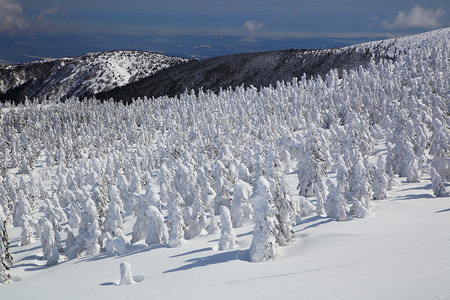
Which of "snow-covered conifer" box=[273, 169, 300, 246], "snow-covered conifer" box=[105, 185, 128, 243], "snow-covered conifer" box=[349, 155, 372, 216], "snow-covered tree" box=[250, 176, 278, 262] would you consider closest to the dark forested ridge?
"snow-covered conifer" box=[349, 155, 372, 216]

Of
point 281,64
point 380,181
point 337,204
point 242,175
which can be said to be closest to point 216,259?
point 337,204

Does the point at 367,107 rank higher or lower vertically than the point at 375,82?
lower

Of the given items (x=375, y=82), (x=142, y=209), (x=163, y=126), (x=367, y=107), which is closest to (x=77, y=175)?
(x=142, y=209)

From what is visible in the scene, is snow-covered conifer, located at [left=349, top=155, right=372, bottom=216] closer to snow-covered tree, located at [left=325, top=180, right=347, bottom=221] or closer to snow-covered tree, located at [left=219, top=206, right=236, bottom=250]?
snow-covered tree, located at [left=325, top=180, right=347, bottom=221]

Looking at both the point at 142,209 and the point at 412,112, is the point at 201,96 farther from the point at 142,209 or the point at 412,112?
the point at 142,209

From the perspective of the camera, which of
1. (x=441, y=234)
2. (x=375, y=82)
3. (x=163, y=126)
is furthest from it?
(x=163, y=126)

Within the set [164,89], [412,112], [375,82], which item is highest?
[164,89]

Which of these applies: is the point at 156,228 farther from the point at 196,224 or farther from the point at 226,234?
the point at 226,234

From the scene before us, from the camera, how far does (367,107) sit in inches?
2502

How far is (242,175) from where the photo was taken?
32.3m

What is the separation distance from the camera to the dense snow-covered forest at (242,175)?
68.2 feet

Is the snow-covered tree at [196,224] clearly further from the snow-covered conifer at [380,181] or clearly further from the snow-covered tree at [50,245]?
the snow-covered conifer at [380,181]

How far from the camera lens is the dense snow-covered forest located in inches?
819

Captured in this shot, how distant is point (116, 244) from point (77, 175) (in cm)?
3453
